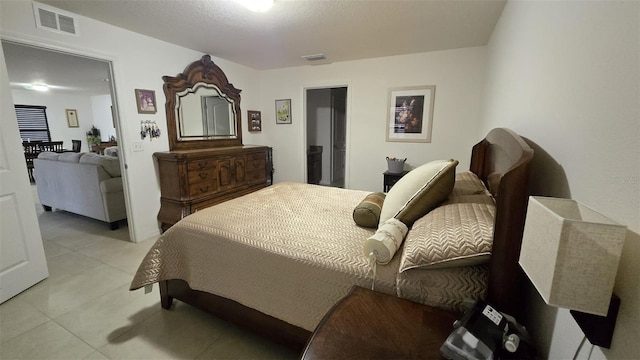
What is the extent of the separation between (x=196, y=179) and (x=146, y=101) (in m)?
1.04

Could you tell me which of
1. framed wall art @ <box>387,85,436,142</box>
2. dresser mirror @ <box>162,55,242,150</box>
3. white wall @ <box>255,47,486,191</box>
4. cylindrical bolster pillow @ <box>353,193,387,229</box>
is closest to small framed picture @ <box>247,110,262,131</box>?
white wall @ <box>255,47,486,191</box>

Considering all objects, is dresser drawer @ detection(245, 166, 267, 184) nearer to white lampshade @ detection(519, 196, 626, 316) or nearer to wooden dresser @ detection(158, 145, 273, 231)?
wooden dresser @ detection(158, 145, 273, 231)

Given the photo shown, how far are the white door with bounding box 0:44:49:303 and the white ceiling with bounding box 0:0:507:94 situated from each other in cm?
104

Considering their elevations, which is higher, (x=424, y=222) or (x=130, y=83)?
(x=130, y=83)

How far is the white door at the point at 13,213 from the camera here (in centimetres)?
199

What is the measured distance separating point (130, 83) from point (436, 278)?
11.3 ft

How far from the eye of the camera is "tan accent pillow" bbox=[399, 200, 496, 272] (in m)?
0.94

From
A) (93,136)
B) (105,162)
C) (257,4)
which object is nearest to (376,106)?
(257,4)

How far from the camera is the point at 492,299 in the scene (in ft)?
3.05

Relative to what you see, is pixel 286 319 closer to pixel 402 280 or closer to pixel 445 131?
pixel 402 280

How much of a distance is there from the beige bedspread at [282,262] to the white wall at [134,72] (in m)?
1.66

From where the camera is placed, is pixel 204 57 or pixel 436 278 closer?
pixel 436 278

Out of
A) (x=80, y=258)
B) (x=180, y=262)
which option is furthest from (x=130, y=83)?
(x=180, y=262)


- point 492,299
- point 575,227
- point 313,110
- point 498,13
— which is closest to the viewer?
point 575,227
